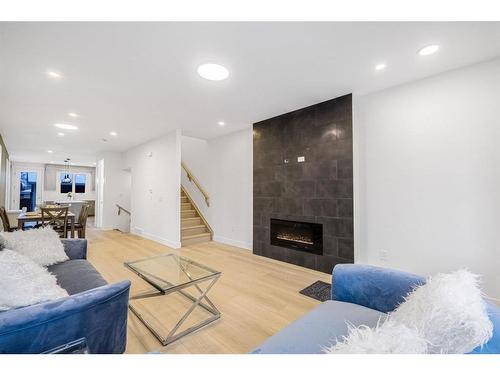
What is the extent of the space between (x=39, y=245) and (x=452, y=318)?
10.7 ft

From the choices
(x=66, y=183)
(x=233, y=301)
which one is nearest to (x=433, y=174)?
(x=233, y=301)

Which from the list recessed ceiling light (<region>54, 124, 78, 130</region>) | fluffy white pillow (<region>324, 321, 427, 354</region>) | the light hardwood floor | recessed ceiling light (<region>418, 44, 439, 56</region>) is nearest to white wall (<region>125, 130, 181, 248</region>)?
the light hardwood floor

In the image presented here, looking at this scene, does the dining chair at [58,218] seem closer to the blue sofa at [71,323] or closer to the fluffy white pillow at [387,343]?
the blue sofa at [71,323]

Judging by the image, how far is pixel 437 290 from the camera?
2.90 ft

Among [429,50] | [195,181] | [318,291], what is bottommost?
[318,291]

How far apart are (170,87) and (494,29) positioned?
3.35 metres

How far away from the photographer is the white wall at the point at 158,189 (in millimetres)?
4799

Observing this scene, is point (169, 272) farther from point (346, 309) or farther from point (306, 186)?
point (306, 186)

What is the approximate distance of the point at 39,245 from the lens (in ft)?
7.38

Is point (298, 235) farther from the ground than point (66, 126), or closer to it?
closer to it

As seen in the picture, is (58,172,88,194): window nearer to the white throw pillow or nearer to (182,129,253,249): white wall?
(182,129,253,249): white wall

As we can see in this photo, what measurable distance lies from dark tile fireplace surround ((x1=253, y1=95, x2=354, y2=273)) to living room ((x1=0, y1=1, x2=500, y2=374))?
27 millimetres
